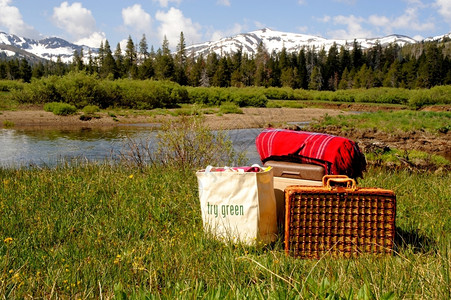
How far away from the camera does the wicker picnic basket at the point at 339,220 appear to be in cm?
300

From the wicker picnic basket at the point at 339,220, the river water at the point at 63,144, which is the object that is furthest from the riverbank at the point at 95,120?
the wicker picnic basket at the point at 339,220

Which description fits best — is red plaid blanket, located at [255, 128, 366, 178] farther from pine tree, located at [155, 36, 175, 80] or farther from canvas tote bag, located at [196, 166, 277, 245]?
pine tree, located at [155, 36, 175, 80]

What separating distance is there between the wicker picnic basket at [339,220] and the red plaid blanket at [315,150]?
1.53 ft

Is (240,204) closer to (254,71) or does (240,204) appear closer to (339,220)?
(339,220)

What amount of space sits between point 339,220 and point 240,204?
0.74 metres

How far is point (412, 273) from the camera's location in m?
2.36

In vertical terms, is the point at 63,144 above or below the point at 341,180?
below

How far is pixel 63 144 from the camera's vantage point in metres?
19.6

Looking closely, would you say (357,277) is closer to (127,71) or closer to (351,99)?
(351,99)

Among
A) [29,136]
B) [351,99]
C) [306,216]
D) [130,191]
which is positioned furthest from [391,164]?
[351,99]

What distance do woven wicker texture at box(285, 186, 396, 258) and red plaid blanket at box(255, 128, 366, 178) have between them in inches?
20.4

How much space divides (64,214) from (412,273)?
3.20 m

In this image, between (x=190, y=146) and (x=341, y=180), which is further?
(x=190, y=146)

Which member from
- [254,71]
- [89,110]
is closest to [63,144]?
[89,110]
